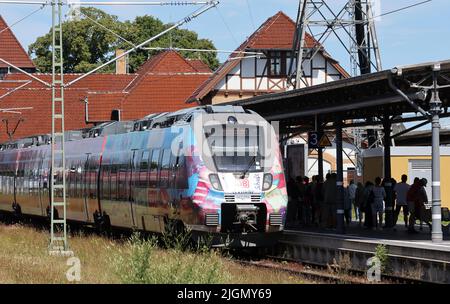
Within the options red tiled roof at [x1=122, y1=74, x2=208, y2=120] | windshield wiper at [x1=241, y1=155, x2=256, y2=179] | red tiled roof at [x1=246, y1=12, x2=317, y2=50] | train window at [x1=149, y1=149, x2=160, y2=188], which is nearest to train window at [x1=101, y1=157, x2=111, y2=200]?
train window at [x1=149, y1=149, x2=160, y2=188]

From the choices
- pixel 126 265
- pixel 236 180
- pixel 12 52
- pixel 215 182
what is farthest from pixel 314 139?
pixel 12 52

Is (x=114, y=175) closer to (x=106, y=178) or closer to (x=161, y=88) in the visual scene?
(x=106, y=178)

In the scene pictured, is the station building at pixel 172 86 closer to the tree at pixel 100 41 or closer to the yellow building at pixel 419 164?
the tree at pixel 100 41

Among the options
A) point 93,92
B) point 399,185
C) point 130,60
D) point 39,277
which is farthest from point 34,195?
point 130,60

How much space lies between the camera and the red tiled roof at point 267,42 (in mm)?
54625

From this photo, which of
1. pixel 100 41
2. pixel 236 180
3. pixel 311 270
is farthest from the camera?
pixel 100 41

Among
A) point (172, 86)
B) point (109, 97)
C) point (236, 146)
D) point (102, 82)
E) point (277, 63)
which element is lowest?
point (236, 146)

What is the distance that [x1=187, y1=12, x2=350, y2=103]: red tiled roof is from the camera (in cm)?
5462

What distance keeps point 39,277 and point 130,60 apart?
262ft

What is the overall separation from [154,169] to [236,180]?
276cm

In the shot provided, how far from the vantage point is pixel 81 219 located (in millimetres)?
30172

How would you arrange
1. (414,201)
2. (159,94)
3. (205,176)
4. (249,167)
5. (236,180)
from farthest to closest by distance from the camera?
(159,94)
(414,201)
(249,167)
(236,180)
(205,176)

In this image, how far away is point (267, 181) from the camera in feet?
70.6

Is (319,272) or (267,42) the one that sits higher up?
(267,42)
